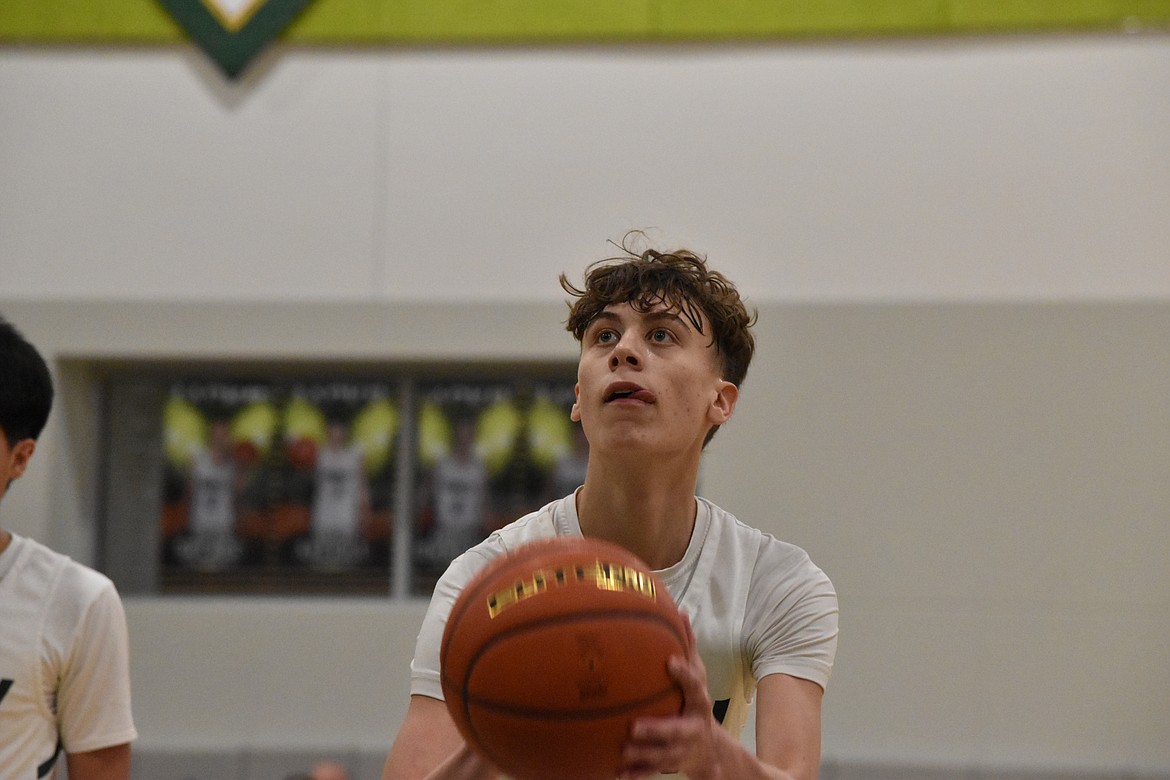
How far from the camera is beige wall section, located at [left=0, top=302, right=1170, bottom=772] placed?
17.5 ft

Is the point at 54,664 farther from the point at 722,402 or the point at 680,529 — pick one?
the point at 722,402

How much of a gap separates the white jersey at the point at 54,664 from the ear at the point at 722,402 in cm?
134

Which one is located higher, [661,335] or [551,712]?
[661,335]

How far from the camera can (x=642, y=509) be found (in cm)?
242

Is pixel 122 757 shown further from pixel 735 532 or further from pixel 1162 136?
pixel 1162 136

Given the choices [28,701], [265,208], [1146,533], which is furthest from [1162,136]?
[28,701]

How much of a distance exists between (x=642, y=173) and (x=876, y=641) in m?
2.49

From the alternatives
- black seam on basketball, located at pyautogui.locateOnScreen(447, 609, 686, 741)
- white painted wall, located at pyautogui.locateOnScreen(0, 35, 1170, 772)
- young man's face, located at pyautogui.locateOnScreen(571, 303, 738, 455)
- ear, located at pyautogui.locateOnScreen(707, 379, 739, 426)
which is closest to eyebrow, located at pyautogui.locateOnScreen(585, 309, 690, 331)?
young man's face, located at pyautogui.locateOnScreen(571, 303, 738, 455)

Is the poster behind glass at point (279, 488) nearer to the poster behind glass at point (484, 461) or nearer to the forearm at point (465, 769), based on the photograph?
the poster behind glass at point (484, 461)

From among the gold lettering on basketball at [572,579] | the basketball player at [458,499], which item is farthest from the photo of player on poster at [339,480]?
the gold lettering on basketball at [572,579]

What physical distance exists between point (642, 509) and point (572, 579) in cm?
55

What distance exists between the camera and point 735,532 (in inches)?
99.7

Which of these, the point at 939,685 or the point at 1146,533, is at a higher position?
the point at 1146,533

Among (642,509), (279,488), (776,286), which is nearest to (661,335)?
(642,509)
